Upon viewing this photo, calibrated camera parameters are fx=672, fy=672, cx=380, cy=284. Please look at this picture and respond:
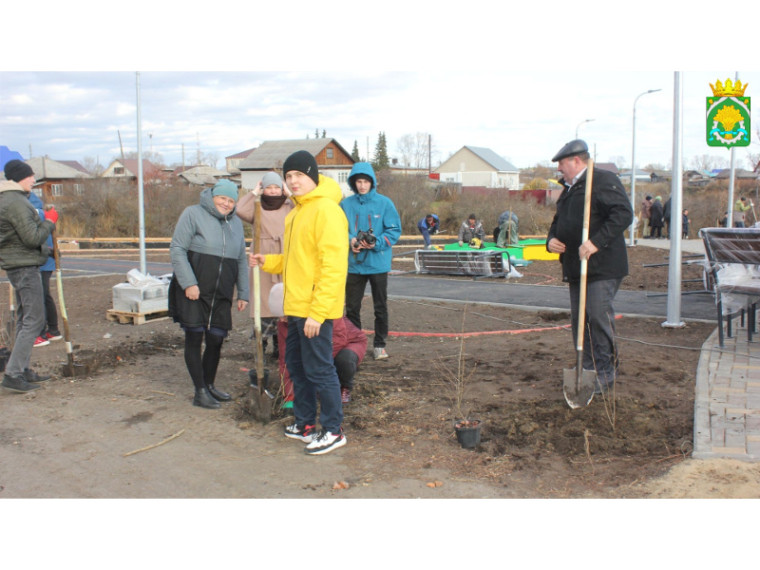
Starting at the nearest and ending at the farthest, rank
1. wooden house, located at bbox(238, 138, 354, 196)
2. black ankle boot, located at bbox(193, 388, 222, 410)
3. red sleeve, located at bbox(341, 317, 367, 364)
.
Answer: red sleeve, located at bbox(341, 317, 367, 364) < black ankle boot, located at bbox(193, 388, 222, 410) < wooden house, located at bbox(238, 138, 354, 196)

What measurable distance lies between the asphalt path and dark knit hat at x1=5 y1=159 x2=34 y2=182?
6614mm

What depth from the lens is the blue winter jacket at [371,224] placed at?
675 cm

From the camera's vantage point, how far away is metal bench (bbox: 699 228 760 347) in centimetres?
686

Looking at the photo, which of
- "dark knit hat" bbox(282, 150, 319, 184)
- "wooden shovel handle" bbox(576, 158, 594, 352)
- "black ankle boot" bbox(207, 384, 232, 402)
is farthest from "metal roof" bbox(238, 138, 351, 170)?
"dark knit hat" bbox(282, 150, 319, 184)

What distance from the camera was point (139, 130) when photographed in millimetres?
12727

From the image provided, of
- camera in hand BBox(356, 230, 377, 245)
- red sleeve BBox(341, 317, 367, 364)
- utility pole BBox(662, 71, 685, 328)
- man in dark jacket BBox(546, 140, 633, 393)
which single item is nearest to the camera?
man in dark jacket BBox(546, 140, 633, 393)

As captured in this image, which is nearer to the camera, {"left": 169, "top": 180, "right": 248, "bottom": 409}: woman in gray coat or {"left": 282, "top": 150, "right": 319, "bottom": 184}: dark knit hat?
{"left": 282, "top": 150, "right": 319, "bottom": 184}: dark knit hat

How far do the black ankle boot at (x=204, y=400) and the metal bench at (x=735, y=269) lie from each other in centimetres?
504

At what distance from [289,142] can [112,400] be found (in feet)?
247

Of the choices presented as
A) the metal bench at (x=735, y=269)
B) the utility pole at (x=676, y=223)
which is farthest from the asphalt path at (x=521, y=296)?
the metal bench at (x=735, y=269)

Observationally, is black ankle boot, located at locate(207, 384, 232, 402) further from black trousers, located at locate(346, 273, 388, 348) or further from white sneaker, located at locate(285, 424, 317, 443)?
black trousers, located at locate(346, 273, 388, 348)

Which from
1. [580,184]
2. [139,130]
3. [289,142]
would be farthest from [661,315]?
[289,142]

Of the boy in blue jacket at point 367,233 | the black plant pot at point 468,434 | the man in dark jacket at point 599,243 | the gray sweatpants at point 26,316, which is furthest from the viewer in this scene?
the boy in blue jacket at point 367,233

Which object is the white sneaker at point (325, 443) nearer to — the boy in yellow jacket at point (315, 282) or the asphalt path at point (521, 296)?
the boy in yellow jacket at point (315, 282)
